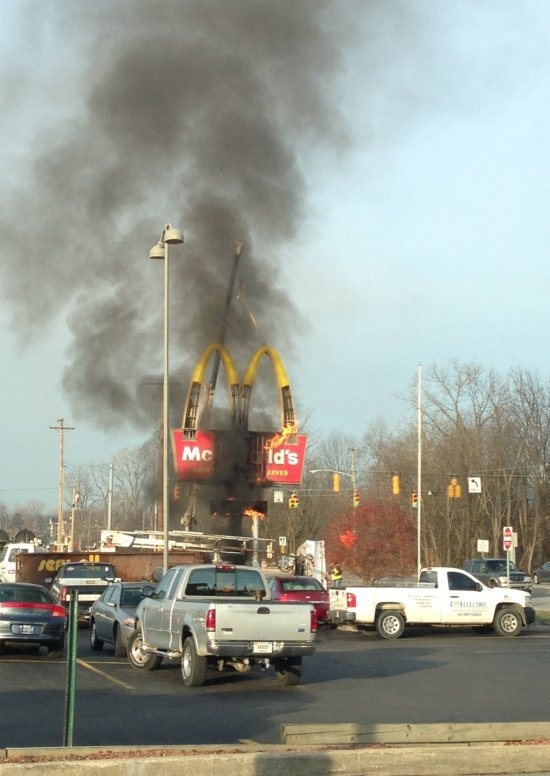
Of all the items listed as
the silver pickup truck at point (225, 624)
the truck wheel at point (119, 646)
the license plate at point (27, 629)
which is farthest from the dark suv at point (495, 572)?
the silver pickup truck at point (225, 624)

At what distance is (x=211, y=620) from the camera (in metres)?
14.2

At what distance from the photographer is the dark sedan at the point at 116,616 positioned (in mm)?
19297

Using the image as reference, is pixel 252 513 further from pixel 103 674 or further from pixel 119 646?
pixel 103 674

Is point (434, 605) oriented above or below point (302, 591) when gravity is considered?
below

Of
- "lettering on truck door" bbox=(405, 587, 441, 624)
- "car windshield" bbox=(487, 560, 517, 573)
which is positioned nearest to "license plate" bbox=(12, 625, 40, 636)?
"lettering on truck door" bbox=(405, 587, 441, 624)

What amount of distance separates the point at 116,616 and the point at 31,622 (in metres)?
1.63

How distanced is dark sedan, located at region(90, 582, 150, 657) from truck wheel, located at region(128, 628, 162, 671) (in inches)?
35.6

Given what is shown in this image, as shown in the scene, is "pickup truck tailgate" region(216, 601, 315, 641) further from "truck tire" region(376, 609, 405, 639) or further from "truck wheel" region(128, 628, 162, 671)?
"truck tire" region(376, 609, 405, 639)

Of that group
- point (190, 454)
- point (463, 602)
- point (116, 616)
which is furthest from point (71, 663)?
point (190, 454)

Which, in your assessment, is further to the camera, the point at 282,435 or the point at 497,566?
the point at 497,566

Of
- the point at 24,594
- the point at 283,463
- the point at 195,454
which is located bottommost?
the point at 24,594

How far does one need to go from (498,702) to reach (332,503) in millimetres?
65754

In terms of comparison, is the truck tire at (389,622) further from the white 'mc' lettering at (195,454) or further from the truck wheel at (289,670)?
the white 'mc' lettering at (195,454)

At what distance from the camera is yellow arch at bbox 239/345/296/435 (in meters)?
37.1
